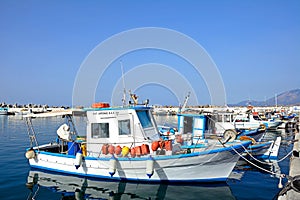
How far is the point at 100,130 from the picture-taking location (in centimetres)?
1166

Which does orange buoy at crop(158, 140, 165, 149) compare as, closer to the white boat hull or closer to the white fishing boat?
the white boat hull

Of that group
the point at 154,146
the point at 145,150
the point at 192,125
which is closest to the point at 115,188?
the point at 145,150

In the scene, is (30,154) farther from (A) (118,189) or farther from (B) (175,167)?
(B) (175,167)

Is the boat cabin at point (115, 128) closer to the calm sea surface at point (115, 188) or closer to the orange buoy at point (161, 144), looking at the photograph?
the orange buoy at point (161, 144)

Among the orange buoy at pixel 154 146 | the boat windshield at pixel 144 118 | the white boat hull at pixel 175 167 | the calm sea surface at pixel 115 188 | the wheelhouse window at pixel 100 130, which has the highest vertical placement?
the boat windshield at pixel 144 118

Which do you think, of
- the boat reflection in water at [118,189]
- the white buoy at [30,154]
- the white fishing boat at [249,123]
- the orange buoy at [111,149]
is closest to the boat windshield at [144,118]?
the orange buoy at [111,149]

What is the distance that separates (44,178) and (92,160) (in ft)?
9.14

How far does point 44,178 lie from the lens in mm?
11719

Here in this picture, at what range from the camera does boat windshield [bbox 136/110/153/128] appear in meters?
11.8

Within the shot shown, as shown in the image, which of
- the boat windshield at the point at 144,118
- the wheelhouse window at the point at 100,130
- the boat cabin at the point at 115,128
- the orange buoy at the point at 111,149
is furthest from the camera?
the boat windshield at the point at 144,118

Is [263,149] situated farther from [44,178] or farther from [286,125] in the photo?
[286,125]

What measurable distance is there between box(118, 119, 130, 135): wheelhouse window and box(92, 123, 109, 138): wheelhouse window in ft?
2.15

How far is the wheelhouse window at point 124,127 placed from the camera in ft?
38.0

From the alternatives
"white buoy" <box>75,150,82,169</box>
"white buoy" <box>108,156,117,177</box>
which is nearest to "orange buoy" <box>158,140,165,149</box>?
"white buoy" <box>108,156,117,177</box>
